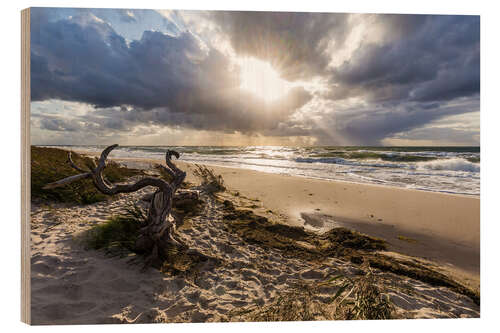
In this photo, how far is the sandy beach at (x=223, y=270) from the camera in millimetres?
1882

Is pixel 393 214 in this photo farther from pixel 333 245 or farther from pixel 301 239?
pixel 301 239

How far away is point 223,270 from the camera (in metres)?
2.38

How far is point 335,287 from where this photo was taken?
7.36 feet

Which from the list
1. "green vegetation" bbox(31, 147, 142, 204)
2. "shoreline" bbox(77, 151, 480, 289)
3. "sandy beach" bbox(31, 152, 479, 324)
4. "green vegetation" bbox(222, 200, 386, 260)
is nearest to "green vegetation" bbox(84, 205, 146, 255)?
"sandy beach" bbox(31, 152, 479, 324)

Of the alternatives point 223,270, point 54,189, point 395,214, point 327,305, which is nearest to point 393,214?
point 395,214

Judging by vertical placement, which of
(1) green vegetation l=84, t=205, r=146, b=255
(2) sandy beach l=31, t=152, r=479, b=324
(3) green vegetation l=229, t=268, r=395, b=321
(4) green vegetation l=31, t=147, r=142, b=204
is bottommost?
(3) green vegetation l=229, t=268, r=395, b=321

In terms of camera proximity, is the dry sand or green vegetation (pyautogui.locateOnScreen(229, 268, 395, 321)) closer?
green vegetation (pyautogui.locateOnScreen(229, 268, 395, 321))

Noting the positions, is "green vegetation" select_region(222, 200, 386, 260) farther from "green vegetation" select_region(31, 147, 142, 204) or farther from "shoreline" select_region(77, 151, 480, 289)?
"green vegetation" select_region(31, 147, 142, 204)

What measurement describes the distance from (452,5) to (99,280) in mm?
5788

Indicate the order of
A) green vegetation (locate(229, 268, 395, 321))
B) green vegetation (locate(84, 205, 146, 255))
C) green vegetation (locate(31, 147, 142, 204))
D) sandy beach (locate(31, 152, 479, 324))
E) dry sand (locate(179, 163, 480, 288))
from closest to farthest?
sandy beach (locate(31, 152, 479, 324)) → green vegetation (locate(229, 268, 395, 321)) → green vegetation (locate(84, 205, 146, 255)) → green vegetation (locate(31, 147, 142, 204)) → dry sand (locate(179, 163, 480, 288))

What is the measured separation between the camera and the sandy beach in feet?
6.17

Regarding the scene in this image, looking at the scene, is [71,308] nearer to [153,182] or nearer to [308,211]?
[153,182]

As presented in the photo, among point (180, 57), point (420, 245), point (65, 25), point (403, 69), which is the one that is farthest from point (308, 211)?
point (65, 25)

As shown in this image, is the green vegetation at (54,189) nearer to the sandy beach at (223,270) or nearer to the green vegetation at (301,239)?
the sandy beach at (223,270)
